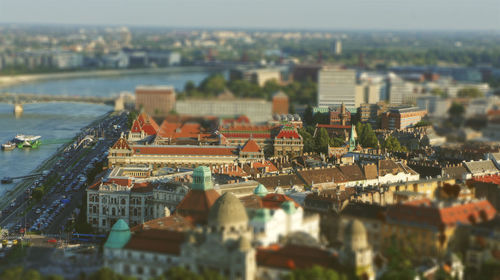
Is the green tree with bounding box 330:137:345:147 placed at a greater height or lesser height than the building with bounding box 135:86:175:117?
Answer: lesser

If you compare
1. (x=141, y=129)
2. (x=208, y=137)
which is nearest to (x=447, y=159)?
(x=208, y=137)

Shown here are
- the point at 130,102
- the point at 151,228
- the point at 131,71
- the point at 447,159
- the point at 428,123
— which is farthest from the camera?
the point at 131,71

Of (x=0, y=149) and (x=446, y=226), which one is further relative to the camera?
(x=0, y=149)

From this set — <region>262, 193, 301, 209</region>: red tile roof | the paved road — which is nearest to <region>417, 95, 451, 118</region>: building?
the paved road

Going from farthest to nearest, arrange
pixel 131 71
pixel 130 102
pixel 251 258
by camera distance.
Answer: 1. pixel 131 71
2. pixel 130 102
3. pixel 251 258

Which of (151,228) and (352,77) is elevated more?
(352,77)

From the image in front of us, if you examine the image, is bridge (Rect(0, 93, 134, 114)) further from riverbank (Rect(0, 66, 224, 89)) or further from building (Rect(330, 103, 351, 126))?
building (Rect(330, 103, 351, 126))

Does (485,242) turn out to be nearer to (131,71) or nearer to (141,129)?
(141,129)
